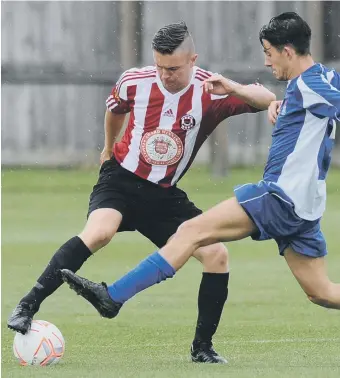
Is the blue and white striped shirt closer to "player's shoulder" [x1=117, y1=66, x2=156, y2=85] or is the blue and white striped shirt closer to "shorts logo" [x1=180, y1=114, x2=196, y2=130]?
"shorts logo" [x1=180, y1=114, x2=196, y2=130]

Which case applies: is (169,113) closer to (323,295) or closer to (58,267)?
(58,267)

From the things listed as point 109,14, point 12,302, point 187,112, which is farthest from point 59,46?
point 187,112

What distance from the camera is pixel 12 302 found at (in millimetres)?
10570

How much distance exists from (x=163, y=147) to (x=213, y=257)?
2.39ft

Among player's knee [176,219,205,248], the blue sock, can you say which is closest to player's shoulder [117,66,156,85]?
player's knee [176,219,205,248]

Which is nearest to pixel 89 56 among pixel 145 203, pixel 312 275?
pixel 145 203

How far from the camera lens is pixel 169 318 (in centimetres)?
979

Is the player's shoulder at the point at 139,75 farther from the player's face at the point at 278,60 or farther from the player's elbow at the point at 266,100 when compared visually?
the player's face at the point at 278,60

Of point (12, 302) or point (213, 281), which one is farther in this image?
point (12, 302)

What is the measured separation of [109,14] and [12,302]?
1486cm

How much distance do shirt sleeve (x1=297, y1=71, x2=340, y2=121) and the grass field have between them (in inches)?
53.4

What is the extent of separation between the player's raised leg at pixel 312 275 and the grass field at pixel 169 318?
0.39 m

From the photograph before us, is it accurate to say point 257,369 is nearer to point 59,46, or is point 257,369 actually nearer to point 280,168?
point 280,168

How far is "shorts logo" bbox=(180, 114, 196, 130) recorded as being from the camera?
7805mm
